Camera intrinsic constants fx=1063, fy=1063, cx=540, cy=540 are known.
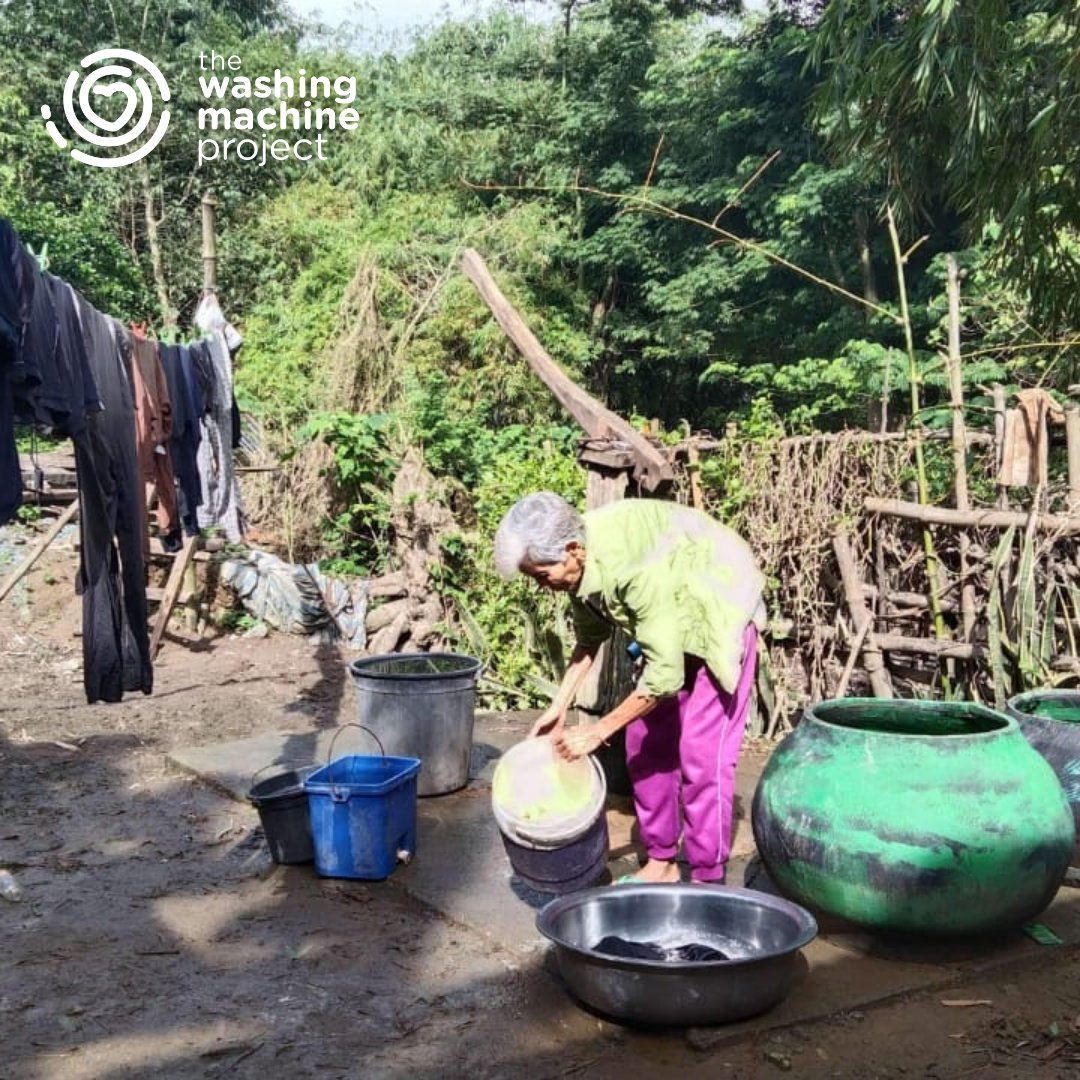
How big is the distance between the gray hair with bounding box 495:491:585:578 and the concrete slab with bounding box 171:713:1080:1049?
127 centimetres

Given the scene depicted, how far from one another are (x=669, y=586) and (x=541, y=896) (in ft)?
4.27

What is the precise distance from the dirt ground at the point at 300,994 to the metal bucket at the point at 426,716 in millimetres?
752

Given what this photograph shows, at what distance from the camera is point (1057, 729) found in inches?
155

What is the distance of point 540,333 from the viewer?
55.8 feet

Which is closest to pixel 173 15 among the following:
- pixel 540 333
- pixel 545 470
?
pixel 540 333

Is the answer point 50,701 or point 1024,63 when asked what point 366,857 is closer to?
point 50,701

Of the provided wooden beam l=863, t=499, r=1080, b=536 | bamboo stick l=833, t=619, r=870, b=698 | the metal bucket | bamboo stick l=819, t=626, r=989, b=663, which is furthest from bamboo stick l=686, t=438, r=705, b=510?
the metal bucket

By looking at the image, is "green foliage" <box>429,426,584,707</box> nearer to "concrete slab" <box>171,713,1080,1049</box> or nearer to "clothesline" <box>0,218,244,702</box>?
"concrete slab" <box>171,713,1080,1049</box>

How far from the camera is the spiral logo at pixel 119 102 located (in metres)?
19.1

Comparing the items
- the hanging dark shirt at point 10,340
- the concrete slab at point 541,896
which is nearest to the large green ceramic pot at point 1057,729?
the concrete slab at point 541,896

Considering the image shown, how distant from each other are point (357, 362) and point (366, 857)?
10504 mm

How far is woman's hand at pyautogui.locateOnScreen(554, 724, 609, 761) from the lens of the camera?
3.30m

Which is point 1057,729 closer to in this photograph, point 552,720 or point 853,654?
point 853,654

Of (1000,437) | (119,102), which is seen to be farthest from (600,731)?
(119,102)
